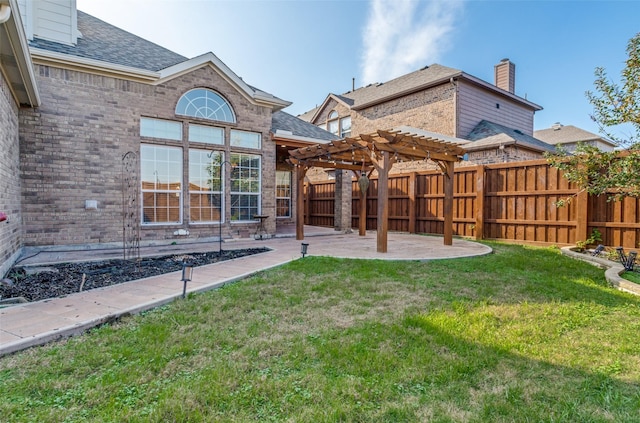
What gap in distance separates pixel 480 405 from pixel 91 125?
953cm

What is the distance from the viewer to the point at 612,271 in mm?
5777

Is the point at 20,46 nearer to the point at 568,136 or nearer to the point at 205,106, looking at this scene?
the point at 205,106

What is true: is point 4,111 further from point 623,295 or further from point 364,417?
point 623,295

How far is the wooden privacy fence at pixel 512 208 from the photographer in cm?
800

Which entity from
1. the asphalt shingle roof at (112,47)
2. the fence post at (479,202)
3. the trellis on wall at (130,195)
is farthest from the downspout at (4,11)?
the fence post at (479,202)

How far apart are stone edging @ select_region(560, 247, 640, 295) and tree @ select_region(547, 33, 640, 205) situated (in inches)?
54.4

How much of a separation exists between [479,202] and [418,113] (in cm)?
810

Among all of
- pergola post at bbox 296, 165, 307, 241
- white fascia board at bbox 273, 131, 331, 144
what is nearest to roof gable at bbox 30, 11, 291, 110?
white fascia board at bbox 273, 131, 331, 144

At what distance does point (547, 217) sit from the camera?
30.2ft

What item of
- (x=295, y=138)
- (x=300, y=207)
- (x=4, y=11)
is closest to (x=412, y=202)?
(x=300, y=207)

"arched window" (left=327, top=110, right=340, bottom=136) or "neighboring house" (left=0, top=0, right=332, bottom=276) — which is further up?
"arched window" (left=327, top=110, right=340, bottom=136)

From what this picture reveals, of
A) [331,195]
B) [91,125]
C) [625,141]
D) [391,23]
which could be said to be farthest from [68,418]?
[391,23]

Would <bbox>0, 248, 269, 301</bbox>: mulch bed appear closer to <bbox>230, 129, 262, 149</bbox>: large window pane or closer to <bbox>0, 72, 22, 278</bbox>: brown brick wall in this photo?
<bbox>0, 72, 22, 278</bbox>: brown brick wall

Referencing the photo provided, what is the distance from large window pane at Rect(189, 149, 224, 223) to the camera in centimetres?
984
